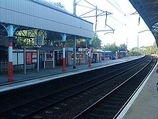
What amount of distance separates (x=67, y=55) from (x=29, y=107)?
2684 centimetres

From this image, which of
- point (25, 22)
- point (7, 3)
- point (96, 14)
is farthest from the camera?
point (96, 14)

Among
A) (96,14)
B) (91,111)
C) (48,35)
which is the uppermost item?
(96,14)

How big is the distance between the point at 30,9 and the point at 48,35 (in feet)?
46.0

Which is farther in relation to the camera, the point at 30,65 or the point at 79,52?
the point at 79,52

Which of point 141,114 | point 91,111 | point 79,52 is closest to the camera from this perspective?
point 141,114

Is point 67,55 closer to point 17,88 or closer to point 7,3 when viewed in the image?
point 7,3

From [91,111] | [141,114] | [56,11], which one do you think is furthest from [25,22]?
[141,114]

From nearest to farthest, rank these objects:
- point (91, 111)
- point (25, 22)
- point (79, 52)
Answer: point (91, 111)
point (25, 22)
point (79, 52)

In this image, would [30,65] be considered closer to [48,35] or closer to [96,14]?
[48,35]

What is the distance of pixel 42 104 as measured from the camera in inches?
491

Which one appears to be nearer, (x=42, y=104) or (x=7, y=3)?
(x=42, y=104)

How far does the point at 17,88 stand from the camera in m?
13.6

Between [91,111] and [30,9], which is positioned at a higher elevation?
[30,9]

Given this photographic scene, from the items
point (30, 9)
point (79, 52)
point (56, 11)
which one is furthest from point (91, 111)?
point (79, 52)
